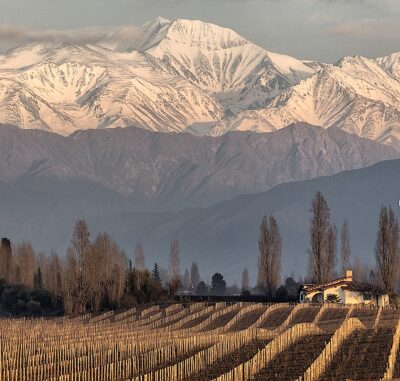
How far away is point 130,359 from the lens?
270ft

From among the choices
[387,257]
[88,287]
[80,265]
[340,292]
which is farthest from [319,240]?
[88,287]

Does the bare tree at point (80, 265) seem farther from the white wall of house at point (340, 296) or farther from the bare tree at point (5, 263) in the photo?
the white wall of house at point (340, 296)

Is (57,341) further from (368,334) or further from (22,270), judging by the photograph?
(22,270)

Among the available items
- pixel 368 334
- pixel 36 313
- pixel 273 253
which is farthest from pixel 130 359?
pixel 273 253

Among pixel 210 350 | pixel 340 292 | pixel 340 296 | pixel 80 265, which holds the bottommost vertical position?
pixel 210 350

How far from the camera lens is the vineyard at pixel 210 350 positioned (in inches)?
2970

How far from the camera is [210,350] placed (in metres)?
85.6

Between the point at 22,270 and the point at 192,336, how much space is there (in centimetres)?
10386

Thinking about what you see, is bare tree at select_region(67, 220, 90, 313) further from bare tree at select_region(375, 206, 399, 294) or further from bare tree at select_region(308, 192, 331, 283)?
bare tree at select_region(375, 206, 399, 294)

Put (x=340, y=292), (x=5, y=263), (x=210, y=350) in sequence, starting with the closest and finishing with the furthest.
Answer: (x=210, y=350), (x=340, y=292), (x=5, y=263)

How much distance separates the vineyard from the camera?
75.4m

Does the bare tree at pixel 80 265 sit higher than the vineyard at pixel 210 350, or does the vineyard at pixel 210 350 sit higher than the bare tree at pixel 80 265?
the bare tree at pixel 80 265

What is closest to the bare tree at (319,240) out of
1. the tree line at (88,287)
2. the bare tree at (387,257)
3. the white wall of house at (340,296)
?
the white wall of house at (340,296)

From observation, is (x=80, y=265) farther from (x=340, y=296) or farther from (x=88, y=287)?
(x=340, y=296)
